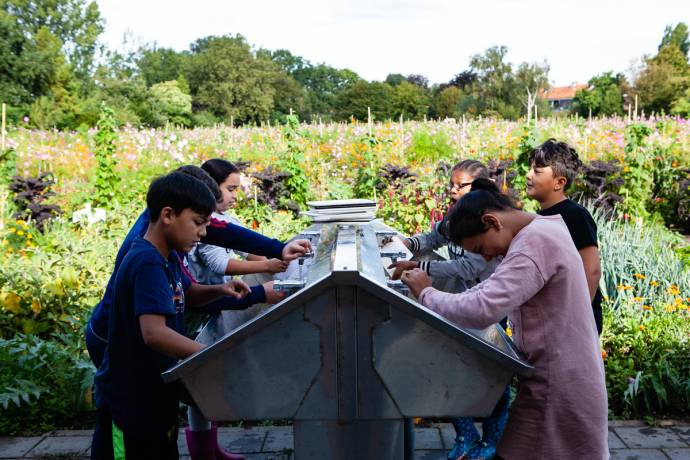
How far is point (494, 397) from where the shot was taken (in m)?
1.69

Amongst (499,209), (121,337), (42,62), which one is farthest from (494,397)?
(42,62)

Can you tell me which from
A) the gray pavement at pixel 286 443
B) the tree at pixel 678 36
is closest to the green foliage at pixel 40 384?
the gray pavement at pixel 286 443

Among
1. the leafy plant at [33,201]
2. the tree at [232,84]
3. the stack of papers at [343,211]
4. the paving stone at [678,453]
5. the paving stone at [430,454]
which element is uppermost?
the tree at [232,84]

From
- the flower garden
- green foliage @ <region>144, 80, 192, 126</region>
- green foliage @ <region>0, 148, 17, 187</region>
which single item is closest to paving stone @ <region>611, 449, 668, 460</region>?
the flower garden

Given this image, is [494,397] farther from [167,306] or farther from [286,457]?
[286,457]

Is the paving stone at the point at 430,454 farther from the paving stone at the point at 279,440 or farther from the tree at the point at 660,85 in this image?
the tree at the point at 660,85

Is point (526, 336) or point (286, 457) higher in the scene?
point (526, 336)

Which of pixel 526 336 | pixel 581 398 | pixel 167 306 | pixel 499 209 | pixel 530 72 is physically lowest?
pixel 581 398

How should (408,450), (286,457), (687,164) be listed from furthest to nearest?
(687,164), (286,457), (408,450)

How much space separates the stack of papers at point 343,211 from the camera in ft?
11.9

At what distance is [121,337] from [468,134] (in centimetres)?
1138

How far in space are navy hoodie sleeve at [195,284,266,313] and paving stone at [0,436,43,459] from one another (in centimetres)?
171

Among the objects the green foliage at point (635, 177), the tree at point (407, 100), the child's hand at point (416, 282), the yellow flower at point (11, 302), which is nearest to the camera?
the child's hand at point (416, 282)

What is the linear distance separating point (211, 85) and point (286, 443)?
63.5 meters
